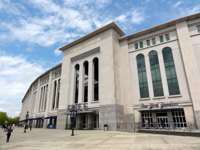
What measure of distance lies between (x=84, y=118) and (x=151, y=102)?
1613 centimetres

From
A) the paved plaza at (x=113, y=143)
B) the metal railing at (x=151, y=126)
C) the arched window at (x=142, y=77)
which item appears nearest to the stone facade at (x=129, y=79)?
the metal railing at (x=151, y=126)

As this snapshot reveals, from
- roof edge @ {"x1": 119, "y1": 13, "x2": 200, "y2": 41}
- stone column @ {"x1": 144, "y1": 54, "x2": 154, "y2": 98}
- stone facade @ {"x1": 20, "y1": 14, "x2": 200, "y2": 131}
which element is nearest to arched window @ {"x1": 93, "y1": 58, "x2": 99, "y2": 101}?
stone facade @ {"x1": 20, "y1": 14, "x2": 200, "y2": 131}

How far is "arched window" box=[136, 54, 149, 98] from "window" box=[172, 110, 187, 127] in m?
5.85

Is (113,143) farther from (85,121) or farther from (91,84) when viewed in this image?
(85,121)

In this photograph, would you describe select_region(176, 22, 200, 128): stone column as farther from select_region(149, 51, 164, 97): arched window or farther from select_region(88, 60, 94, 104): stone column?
select_region(88, 60, 94, 104): stone column

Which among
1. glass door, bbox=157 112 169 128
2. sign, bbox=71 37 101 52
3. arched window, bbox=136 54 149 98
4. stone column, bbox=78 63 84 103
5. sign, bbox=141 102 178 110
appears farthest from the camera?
sign, bbox=71 37 101 52

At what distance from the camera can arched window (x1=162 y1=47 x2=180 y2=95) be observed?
86.8 feet

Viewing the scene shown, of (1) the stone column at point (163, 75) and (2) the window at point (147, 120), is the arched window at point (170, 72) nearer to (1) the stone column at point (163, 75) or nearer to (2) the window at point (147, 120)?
(1) the stone column at point (163, 75)

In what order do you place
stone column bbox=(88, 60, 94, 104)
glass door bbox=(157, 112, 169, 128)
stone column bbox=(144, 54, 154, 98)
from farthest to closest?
stone column bbox=(88, 60, 94, 104)
stone column bbox=(144, 54, 154, 98)
glass door bbox=(157, 112, 169, 128)

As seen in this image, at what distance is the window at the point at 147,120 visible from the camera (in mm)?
27094

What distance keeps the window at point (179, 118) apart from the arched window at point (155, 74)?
13.0 ft

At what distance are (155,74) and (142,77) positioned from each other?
265cm

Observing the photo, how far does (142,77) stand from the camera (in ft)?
100

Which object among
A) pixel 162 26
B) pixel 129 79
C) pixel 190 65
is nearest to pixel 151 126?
pixel 129 79
